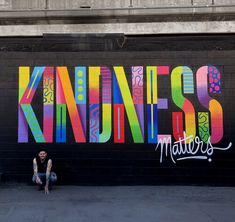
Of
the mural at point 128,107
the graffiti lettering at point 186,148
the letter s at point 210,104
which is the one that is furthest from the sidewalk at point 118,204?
the letter s at point 210,104

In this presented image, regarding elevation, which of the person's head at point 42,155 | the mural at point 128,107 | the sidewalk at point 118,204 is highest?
the mural at point 128,107

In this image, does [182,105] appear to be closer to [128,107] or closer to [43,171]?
[128,107]

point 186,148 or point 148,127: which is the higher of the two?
point 148,127

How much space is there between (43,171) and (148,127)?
3.14m

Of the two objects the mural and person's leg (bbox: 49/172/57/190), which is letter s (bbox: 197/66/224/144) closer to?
the mural

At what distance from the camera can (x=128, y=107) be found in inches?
367

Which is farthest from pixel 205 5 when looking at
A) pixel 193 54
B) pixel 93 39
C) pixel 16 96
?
pixel 16 96

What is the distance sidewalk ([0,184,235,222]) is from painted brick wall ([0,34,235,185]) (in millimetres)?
433

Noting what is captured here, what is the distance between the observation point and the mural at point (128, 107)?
927cm

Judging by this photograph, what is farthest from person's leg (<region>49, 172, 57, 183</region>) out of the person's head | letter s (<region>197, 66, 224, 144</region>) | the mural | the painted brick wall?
letter s (<region>197, 66, 224, 144</region>)

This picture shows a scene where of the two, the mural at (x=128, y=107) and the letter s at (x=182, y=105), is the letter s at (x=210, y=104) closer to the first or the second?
the mural at (x=128, y=107)

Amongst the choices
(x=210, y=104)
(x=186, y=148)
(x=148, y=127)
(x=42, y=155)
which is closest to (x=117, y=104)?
(x=148, y=127)

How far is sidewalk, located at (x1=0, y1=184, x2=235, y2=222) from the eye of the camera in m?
6.14

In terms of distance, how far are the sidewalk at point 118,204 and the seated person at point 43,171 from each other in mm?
284
